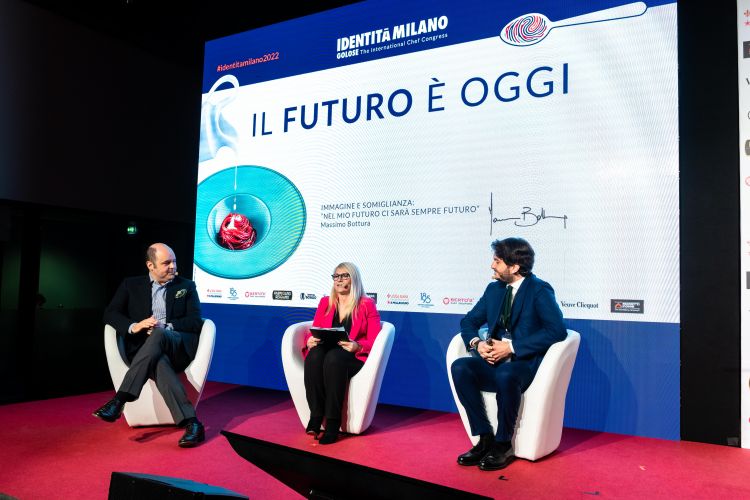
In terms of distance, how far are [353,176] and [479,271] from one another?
1.23m

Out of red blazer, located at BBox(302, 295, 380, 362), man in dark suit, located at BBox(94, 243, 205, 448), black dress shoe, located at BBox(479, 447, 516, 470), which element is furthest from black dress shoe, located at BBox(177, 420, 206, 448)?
black dress shoe, located at BBox(479, 447, 516, 470)

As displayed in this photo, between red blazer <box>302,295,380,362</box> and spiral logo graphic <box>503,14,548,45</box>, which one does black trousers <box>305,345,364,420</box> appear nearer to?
red blazer <box>302,295,380,362</box>

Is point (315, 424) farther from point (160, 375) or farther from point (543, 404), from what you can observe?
point (543, 404)

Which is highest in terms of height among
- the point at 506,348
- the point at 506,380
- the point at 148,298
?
the point at 148,298

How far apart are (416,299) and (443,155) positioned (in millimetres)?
1015

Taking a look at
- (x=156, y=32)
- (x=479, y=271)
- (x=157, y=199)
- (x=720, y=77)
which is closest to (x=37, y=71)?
(x=156, y=32)

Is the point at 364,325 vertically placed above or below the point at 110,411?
above

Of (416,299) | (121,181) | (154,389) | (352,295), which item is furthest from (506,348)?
(121,181)

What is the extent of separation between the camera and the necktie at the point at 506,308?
3.27 meters

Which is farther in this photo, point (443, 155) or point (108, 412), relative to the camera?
point (443, 155)

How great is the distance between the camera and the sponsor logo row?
3641 mm

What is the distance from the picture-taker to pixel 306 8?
5348mm

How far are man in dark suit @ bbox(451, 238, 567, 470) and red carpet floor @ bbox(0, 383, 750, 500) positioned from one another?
0.17 meters

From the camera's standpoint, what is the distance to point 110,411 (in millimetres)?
3133
